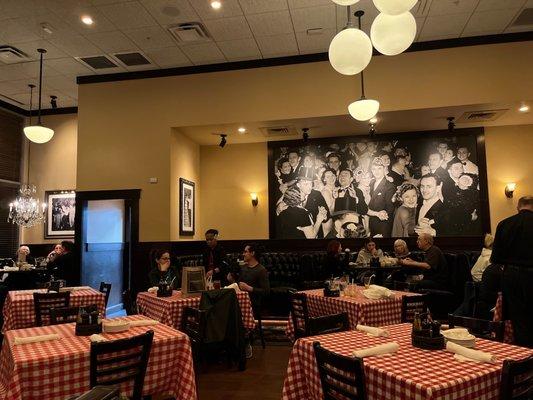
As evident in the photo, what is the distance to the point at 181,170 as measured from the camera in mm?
9148

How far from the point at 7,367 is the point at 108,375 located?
618 mm

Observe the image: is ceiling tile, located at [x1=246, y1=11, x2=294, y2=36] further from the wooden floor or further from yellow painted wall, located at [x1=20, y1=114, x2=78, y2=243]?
yellow painted wall, located at [x1=20, y1=114, x2=78, y2=243]

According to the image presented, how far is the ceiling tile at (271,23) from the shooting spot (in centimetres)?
677

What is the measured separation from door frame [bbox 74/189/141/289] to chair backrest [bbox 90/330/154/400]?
6.20 metres

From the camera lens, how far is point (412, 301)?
12.9 feet

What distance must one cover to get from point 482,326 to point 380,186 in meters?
6.51

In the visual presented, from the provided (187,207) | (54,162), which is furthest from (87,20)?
(54,162)

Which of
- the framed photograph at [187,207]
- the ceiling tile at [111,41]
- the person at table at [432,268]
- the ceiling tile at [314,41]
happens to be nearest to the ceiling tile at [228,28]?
the ceiling tile at [314,41]

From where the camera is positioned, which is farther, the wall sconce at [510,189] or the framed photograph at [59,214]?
the framed photograph at [59,214]

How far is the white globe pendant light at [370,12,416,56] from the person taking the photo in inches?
133

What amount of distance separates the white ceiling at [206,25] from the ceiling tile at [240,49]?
0.02 m

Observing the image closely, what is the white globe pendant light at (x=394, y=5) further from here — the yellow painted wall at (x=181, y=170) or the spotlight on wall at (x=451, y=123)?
the yellow painted wall at (x=181, y=170)

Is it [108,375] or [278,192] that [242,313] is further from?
[278,192]

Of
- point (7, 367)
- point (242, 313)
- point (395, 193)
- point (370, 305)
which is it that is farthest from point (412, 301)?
point (395, 193)
